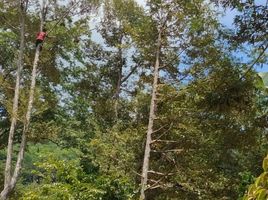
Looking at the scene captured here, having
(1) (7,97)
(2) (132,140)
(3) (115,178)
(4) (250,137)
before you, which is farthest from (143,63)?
(3) (115,178)

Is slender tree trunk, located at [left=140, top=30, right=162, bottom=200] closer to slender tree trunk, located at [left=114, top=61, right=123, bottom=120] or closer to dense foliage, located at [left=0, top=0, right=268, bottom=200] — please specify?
A: dense foliage, located at [left=0, top=0, right=268, bottom=200]

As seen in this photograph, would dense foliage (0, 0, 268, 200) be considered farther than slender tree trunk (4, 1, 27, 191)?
No

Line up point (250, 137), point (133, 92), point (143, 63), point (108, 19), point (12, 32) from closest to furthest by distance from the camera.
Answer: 1. point (250, 137)
2. point (143, 63)
3. point (12, 32)
4. point (133, 92)
5. point (108, 19)

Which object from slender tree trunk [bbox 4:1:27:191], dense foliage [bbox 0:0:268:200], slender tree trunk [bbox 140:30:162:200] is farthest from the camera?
slender tree trunk [bbox 4:1:27:191]

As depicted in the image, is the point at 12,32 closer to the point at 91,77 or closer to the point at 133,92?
the point at 91,77

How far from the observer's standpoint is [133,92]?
70.1ft

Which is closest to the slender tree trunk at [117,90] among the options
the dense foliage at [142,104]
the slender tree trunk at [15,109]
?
→ the dense foliage at [142,104]

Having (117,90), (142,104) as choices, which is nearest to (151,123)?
(142,104)

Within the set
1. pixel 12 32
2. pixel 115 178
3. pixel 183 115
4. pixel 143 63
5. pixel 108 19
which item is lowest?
pixel 115 178

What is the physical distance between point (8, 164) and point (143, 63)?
582 centimetres

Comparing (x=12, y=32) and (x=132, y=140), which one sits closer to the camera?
(x=132, y=140)

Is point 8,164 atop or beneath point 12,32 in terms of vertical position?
beneath

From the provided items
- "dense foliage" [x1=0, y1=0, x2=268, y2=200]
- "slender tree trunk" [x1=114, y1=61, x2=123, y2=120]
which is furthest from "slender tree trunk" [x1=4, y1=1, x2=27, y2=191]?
"slender tree trunk" [x1=114, y1=61, x2=123, y2=120]

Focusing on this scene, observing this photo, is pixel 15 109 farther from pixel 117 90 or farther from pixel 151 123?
pixel 117 90
